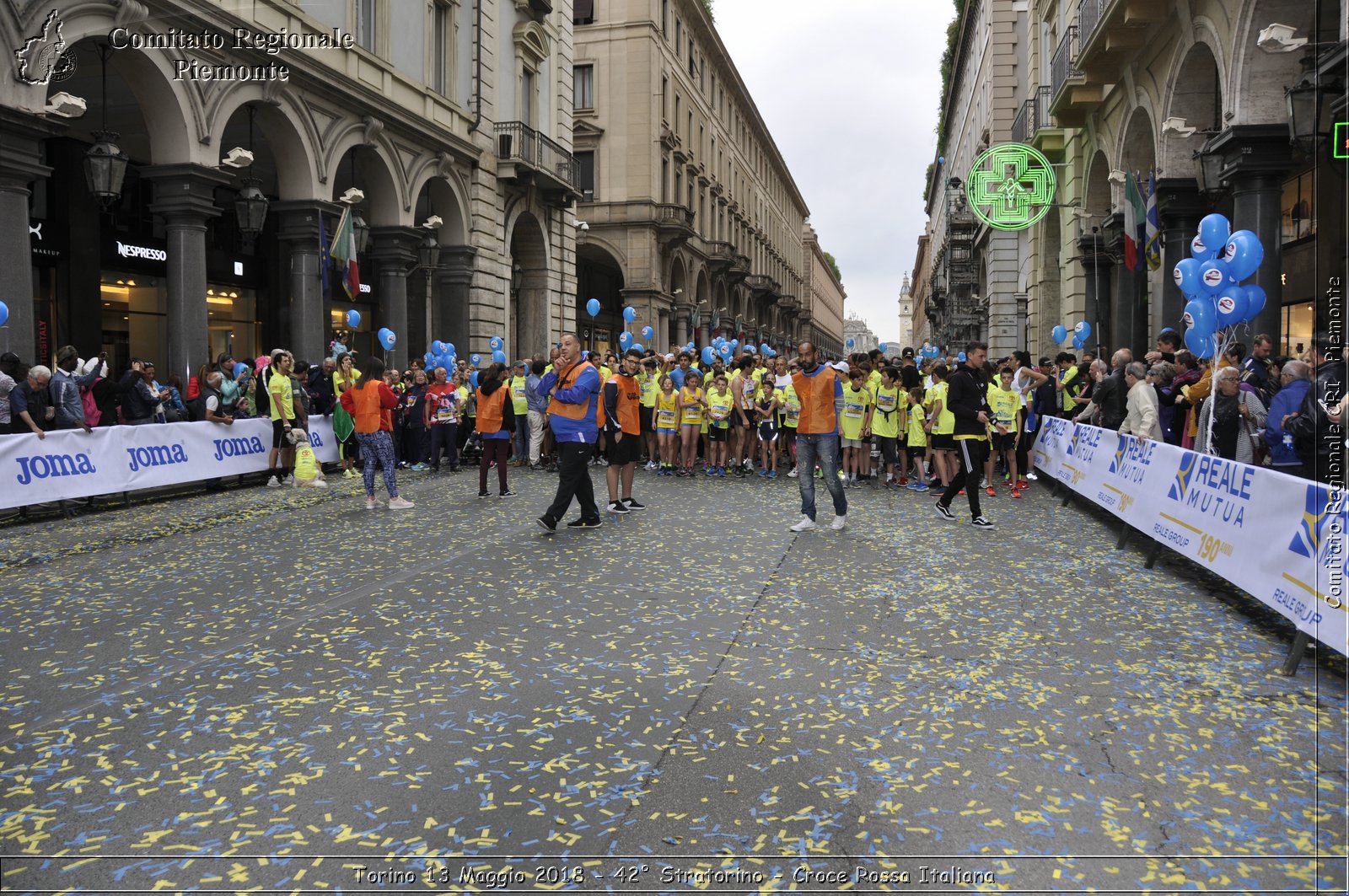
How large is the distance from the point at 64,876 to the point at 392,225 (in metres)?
21.3

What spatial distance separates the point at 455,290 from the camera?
25.7 meters

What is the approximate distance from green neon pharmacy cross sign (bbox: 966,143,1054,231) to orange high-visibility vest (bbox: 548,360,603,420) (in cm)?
1329

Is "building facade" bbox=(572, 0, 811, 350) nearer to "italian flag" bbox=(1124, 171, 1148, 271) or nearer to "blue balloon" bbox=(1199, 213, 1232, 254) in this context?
"italian flag" bbox=(1124, 171, 1148, 271)

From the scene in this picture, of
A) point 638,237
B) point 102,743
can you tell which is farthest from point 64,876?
point 638,237

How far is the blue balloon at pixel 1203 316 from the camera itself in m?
9.59

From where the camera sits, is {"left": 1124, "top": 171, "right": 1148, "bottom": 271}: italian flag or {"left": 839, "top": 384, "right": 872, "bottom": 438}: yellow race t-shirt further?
{"left": 1124, "top": 171, "right": 1148, "bottom": 271}: italian flag

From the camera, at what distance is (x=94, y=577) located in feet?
26.2

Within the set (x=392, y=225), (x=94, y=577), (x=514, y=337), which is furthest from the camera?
(x=514, y=337)

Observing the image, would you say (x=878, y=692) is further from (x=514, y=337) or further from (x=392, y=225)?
(x=514, y=337)

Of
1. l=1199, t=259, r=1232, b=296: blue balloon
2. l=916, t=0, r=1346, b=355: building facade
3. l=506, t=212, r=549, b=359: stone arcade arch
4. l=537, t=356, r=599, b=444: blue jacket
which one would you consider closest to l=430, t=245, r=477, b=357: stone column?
l=506, t=212, r=549, b=359: stone arcade arch

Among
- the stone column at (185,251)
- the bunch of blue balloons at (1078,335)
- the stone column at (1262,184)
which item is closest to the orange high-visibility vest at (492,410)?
the stone column at (185,251)

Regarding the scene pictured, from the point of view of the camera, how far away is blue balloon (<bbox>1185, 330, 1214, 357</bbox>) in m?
9.77

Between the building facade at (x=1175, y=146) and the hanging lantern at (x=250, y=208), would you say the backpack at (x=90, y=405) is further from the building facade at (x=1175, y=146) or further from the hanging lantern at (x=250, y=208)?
the building facade at (x=1175, y=146)

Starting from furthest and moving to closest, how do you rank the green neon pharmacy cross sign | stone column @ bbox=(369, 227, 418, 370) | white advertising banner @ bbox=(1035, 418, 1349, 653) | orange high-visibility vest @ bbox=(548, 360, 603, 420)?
stone column @ bbox=(369, 227, 418, 370)
the green neon pharmacy cross sign
orange high-visibility vest @ bbox=(548, 360, 603, 420)
white advertising banner @ bbox=(1035, 418, 1349, 653)
